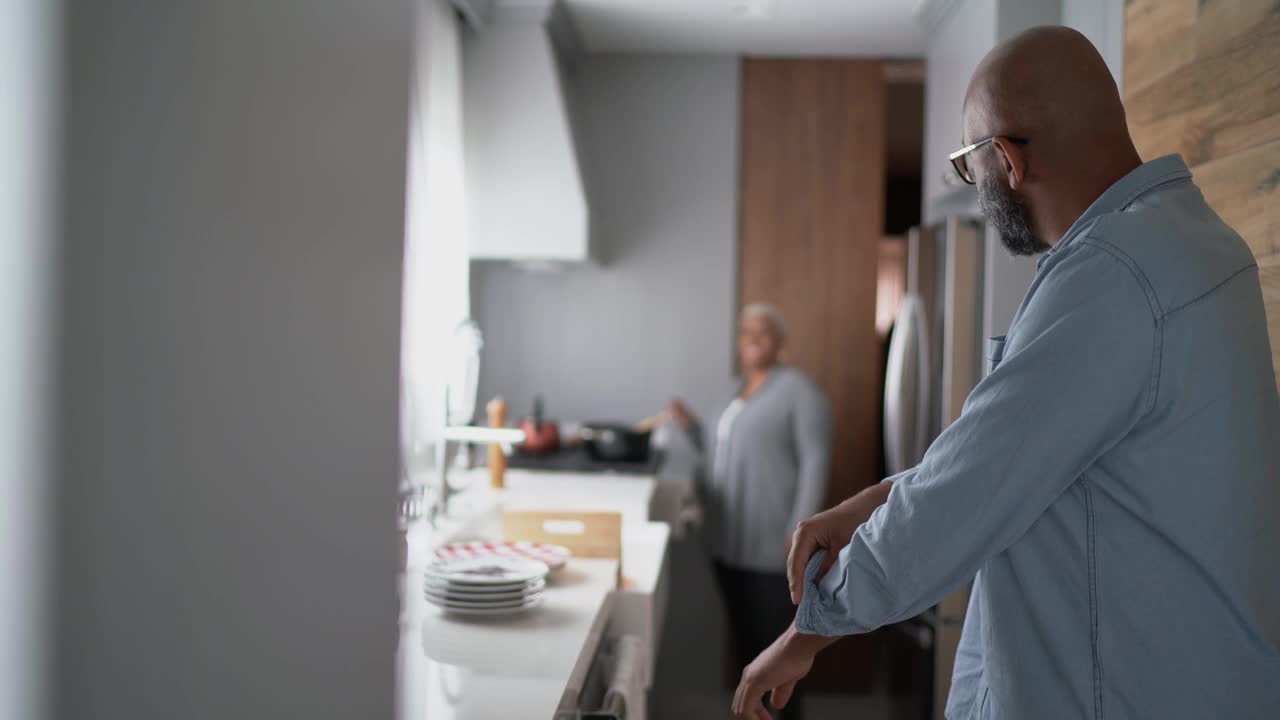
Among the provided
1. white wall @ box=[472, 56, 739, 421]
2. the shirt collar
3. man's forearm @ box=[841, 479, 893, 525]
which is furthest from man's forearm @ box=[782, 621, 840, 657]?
white wall @ box=[472, 56, 739, 421]

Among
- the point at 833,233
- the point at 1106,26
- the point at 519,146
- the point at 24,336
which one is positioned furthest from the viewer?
the point at 833,233

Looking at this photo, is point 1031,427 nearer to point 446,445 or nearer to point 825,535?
point 825,535

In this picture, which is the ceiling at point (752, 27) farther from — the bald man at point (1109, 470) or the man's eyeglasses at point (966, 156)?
the bald man at point (1109, 470)

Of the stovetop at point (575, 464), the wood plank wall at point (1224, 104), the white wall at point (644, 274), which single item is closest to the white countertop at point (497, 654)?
the wood plank wall at point (1224, 104)

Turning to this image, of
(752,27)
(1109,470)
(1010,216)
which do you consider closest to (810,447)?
(752,27)

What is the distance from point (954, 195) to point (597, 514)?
1.96 metres

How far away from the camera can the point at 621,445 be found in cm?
370

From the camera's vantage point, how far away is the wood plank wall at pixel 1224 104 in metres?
1.44

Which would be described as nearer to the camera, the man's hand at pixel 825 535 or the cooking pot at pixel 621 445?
the man's hand at pixel 825 535

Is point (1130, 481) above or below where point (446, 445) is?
above

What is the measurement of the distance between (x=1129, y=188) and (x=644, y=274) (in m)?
3.51

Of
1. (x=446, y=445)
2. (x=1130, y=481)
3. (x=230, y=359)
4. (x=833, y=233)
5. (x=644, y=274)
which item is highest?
(x=833, y=233)

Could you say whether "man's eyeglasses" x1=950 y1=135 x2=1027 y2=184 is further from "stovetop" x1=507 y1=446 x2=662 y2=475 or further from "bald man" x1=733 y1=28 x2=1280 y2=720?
"stovetop" x1=507 y1=446 x2=662 y2=475

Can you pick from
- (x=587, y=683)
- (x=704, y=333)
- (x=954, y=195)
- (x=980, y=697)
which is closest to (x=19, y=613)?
(x=980, y=697)
